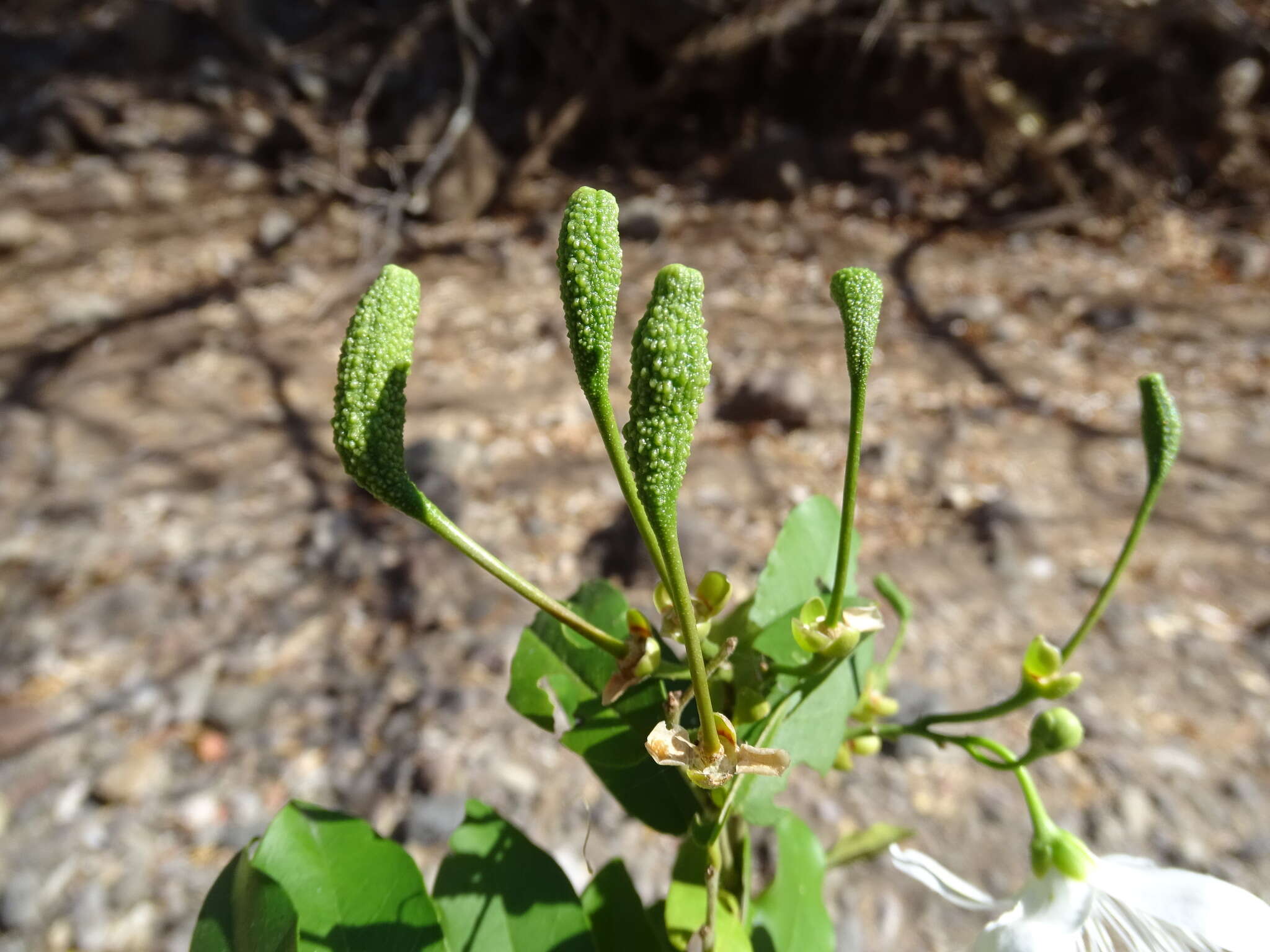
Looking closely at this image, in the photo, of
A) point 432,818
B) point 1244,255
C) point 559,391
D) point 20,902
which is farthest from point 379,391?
point 1244,255

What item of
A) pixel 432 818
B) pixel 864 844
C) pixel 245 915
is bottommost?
pixel 432 818

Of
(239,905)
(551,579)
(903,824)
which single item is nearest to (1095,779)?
(903,824)

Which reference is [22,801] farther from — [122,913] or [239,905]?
[239,905]

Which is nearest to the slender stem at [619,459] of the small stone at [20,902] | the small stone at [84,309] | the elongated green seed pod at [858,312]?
the elongated green seed pod at [858,312]

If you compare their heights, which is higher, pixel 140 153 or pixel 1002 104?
pixel 1002 104

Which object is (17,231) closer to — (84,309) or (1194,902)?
(84,309)

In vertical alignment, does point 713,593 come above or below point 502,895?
above
